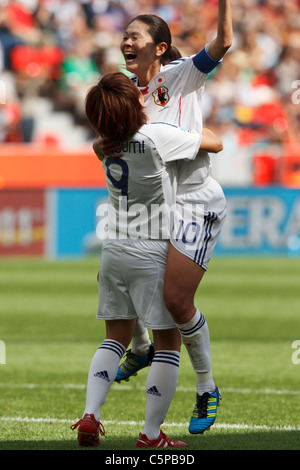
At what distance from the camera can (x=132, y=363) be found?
209 inches

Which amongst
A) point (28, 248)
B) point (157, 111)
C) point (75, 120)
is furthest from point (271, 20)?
point (157, 111)

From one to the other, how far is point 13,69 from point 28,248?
16.8 feet

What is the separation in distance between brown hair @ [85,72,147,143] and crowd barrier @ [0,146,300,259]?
439 inches

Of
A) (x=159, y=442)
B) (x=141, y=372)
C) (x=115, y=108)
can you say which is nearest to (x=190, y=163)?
(x=115, y=108)

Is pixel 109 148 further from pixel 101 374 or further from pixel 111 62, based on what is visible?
pixel 111 62

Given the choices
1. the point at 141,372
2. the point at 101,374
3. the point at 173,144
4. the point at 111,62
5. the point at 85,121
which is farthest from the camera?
the point at 85,121

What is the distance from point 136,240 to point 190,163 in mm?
520

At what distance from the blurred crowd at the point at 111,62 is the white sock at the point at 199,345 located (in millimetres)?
13911

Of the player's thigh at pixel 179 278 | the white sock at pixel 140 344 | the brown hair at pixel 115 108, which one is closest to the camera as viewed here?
the brown hair at pixel 115 108

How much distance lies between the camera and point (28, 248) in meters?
16.2

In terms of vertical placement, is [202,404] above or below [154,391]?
below

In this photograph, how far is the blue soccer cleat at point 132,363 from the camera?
529 cm

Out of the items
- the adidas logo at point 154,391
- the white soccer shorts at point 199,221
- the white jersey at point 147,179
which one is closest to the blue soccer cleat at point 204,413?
the adidas logo at point 154,391

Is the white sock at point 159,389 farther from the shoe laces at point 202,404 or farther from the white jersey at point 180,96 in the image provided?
the white jersey at point 180,96
